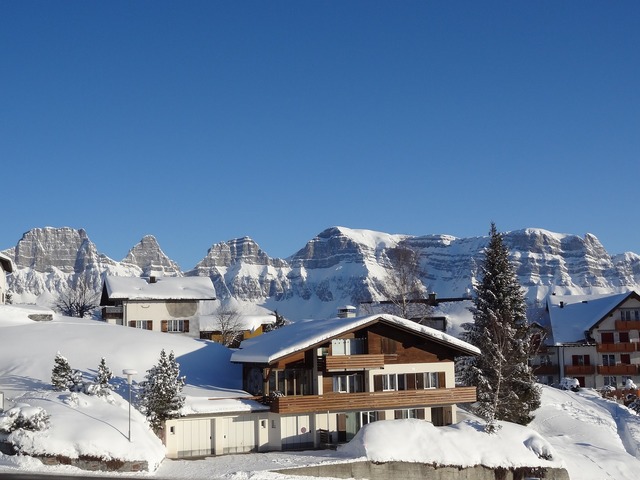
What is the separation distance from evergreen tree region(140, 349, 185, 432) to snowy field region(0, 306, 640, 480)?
987mm

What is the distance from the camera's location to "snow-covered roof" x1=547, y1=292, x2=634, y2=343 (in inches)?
3036

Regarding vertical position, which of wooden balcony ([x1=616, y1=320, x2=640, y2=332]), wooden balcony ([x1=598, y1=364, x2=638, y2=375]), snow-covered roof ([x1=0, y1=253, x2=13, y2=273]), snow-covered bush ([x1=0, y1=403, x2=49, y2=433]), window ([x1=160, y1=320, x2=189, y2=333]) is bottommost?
wooden balcony ([x1=598, y1=364, x2=638, y2=375])

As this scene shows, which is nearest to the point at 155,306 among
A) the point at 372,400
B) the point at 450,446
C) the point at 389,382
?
the point at 389,382

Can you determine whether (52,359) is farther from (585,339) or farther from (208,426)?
(585,339)

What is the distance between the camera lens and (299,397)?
38875 millimetres

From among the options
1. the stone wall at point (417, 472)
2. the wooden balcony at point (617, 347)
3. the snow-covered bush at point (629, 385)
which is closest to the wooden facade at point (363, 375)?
the stone wall at point (417, 472)

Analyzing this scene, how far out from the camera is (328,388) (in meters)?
41.4

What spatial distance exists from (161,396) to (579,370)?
5177 centimetres

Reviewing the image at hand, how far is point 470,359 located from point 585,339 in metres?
33.2

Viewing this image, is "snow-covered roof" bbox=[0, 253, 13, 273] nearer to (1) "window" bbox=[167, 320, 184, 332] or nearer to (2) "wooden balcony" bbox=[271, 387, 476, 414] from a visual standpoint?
(1) "window" bbox=[167, 320, 184, 332]

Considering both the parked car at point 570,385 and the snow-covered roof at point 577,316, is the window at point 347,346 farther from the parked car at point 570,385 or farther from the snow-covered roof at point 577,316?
the snow-covered roof at point 577,316

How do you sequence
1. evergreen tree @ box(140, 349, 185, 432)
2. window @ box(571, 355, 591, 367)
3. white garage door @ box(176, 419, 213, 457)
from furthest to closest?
1. window @ box(571, 355, 591, 367)
2. white garage door @ box(176, 419, 213, 457)
3. evergreen tree @ box(140, 349, 185, 432)

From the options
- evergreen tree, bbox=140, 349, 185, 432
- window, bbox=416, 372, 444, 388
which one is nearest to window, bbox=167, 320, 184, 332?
window, bbox=416, 372, 444, 388

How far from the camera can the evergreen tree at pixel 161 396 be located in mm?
35500
